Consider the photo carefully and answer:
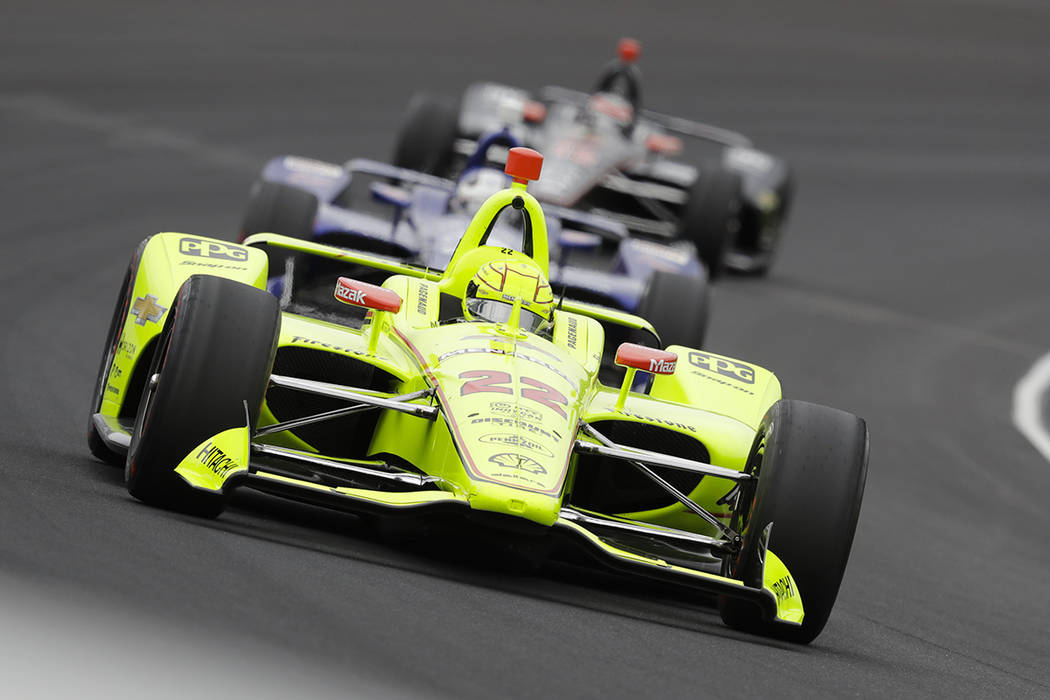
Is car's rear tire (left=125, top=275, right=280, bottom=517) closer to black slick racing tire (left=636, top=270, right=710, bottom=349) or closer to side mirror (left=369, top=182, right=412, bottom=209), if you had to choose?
black slick racing tire (left=636, top=270, right=710, bottom=349)

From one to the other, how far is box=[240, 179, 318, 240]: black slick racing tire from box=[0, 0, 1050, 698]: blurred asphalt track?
1.57 m

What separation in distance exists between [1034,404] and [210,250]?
10.5 meters

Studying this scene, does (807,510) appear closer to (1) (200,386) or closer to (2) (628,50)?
(1) (200,386)

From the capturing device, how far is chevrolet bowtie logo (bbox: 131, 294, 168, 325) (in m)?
8.62

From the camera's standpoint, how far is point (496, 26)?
3194 cm

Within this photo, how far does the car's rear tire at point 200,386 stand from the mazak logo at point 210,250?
142cm

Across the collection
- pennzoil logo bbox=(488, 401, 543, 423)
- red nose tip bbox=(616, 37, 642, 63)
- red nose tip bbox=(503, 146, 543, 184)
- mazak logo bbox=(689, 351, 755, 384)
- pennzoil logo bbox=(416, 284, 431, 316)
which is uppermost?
red nose tip bbox=(503, 146, 543, 184)

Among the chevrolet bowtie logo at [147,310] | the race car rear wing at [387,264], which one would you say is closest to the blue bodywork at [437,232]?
the race car rear wing at [387,264]

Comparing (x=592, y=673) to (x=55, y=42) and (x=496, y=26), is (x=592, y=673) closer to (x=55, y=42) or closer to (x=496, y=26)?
(x=55, y=42)

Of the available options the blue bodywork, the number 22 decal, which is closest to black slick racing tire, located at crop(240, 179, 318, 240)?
the blue bodywork

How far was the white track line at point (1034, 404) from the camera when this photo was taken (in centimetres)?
1594

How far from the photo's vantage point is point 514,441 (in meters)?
7.53

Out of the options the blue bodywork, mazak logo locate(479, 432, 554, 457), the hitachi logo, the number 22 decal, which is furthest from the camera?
the blue bodywork

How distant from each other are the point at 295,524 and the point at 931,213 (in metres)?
20.5
